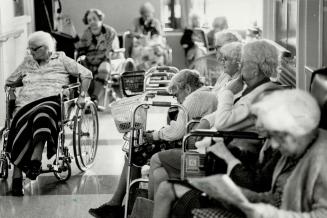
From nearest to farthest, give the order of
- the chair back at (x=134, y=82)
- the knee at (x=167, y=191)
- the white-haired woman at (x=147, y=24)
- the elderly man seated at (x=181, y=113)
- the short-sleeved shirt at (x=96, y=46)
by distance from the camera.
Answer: the knee at (x=167, y=191) < the elderly man seated at (x=181, y=113) < the chair back at (x=134, y=82) < the short-sleeved shirt at (x=96, y=46) < the white-haired woman at (x=147, y=24)

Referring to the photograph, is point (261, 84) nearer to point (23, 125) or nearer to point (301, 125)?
point (301, 125)

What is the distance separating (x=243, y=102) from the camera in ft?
12.1

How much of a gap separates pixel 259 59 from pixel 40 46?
240cm

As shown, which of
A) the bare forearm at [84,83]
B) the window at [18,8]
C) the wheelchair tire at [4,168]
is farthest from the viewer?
the window at [18,8]

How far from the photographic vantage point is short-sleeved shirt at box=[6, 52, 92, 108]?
5625 mm

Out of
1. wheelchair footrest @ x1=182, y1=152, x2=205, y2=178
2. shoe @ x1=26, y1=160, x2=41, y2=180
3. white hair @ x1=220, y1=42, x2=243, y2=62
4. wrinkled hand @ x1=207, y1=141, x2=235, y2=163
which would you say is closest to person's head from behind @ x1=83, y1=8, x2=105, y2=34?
shoe @ x1=26, y1=160, x2=41, y2=180

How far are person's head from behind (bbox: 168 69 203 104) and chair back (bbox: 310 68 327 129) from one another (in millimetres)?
1402

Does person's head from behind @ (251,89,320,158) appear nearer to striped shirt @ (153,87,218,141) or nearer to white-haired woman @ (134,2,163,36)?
striped shirt @ (153,87,218,141)

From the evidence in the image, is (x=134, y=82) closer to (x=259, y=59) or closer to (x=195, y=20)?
(x=259, y=59)

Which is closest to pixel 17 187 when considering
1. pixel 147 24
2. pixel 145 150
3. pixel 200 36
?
pixel 145 150

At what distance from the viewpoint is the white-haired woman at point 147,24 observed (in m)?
10.8

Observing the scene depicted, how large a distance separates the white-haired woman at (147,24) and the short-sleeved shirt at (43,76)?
508 cm

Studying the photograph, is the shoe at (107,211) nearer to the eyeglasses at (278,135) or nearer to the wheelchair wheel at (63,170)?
the wheelchair wheel at (63,170)

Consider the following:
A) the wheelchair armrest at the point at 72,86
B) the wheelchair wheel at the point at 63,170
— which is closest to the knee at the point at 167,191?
the wheelchair wheel at the point at 63,170
